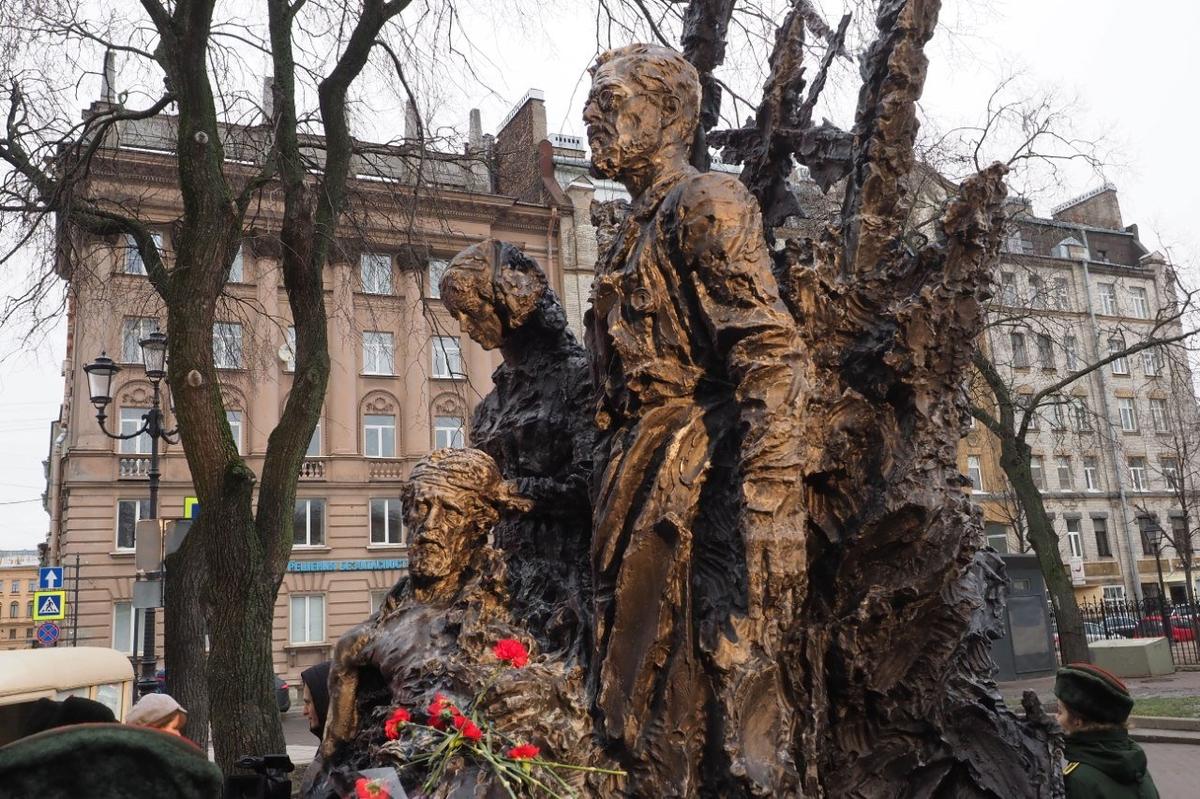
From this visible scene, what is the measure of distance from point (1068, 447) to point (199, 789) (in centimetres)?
4351

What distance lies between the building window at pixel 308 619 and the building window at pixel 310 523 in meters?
1.54

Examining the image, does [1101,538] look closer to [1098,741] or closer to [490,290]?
[1098,741]

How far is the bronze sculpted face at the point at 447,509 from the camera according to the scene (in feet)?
13.0

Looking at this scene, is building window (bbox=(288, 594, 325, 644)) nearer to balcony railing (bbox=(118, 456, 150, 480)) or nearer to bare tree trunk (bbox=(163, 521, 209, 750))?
balcony railing (bbox=(118, 456, 150, 480))

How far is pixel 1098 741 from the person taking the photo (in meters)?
3.63

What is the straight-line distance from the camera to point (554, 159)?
103ft

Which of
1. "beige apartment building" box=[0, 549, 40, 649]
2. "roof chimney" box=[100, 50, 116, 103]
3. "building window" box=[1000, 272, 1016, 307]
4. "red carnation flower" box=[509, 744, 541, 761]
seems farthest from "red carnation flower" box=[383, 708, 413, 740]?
"beige apartment building" box=[0, 549, 40, 649]

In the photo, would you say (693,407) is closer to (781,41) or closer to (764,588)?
(764,588)

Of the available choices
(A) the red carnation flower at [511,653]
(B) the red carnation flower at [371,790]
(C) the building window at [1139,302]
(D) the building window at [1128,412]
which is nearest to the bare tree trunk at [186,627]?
(A) the red carnation flower at [511,653]

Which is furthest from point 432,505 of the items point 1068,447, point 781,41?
point 1068,447

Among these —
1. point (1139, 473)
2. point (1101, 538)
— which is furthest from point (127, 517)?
point (1139, 473)

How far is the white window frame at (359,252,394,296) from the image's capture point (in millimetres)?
10289

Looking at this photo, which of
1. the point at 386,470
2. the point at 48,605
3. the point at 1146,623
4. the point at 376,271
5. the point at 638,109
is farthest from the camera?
the point at 386,470

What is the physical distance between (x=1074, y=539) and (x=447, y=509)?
4399cm
